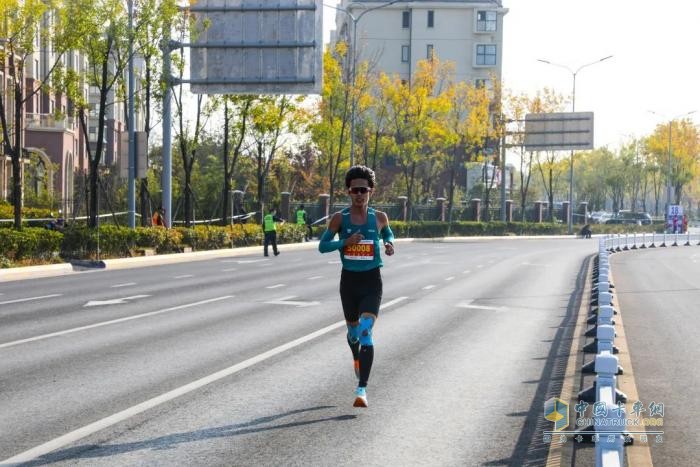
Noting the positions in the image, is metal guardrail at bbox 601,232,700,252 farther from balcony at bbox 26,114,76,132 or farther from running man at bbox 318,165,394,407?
running man at bbox 318,165,394,407

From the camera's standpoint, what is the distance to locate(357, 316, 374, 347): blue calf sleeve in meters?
8.18

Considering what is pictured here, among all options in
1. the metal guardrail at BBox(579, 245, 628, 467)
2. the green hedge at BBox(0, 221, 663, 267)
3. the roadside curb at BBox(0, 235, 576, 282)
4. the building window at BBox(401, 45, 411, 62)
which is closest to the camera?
the metal guardrail at BBox(579, 245, 628, 467)

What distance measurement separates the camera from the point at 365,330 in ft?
26.9

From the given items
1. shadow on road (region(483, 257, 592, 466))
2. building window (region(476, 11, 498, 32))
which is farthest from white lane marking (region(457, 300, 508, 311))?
building window (region(476, 11, 498, 32))

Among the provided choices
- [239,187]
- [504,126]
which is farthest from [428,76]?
[239,187]

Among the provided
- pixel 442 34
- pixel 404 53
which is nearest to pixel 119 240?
pixel 404 53

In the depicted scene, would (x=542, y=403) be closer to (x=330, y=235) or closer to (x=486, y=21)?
(x=330, y=235)

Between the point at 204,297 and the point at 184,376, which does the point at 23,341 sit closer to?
the point at 184,376

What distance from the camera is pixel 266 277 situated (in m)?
25.6

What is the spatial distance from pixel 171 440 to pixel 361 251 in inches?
90.7

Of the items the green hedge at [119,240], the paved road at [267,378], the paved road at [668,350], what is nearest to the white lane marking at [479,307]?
the paved road at [267,378]

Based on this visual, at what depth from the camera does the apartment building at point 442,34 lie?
100125 mm

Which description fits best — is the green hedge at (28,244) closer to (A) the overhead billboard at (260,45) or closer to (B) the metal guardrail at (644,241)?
(A) the overhead billboard at (260,45)

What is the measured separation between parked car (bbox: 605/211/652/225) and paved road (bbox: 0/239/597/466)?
8038 cm
